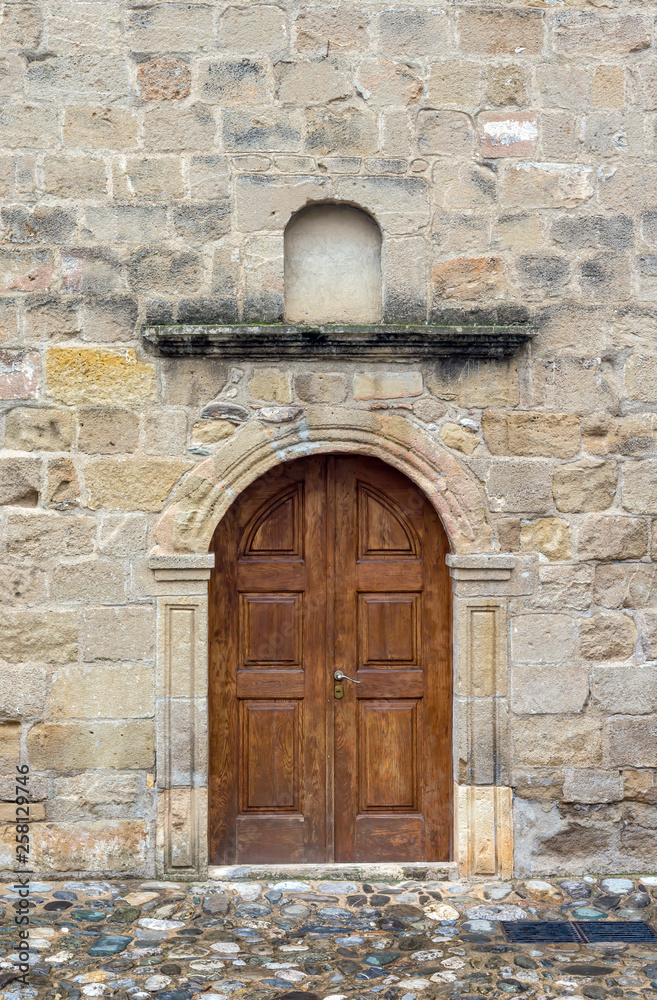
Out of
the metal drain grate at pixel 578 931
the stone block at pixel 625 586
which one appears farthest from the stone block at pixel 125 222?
the metal drain grate at pixel 578 931

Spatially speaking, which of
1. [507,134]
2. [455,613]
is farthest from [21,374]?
[507,134]

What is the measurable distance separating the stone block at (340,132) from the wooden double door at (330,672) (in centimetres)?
143

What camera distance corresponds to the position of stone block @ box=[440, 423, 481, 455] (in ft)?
13.9

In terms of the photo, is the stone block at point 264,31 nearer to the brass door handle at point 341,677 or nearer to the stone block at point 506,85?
the stone block at point 506,85

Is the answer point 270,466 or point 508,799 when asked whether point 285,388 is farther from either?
point 508,799

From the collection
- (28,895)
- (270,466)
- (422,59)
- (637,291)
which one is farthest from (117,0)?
(28,895)

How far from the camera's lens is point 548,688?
4.24 metres

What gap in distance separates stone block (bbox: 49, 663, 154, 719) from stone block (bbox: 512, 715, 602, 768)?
5.61 ft

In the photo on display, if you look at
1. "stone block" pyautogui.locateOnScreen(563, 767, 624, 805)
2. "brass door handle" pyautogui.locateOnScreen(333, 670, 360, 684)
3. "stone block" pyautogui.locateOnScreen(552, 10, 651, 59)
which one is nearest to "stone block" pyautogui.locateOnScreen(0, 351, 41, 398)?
"brass door handle" pyautogui.locateOnScreen(333, 670, 360, 684)

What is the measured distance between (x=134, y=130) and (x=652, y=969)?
4.10 meters

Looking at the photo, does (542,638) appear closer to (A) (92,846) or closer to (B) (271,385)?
(B) (271,385)

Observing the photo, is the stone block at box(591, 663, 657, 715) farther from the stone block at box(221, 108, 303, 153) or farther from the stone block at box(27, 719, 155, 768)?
the stone block at box(221, 108, 303, 153)

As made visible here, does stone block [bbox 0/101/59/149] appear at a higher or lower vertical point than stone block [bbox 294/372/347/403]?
higher

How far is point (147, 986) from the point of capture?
325 cm
